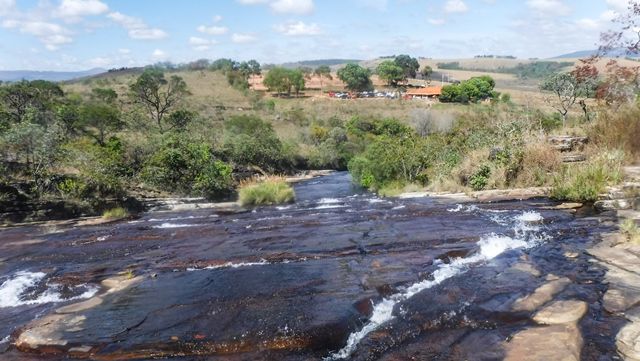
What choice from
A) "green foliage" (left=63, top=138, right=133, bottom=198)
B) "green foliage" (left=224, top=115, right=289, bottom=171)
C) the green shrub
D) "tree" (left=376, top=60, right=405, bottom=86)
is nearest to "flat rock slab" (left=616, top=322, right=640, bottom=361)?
the green shrub

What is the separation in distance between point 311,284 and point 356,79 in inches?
4551

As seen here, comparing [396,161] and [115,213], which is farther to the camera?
[396,161]

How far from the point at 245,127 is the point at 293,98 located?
185 ft

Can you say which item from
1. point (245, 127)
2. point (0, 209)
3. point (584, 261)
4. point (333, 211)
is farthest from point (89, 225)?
point (245, 127)

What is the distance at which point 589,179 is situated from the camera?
17.2 meters

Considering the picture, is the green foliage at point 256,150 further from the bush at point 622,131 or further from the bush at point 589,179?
the bush at point 589,179

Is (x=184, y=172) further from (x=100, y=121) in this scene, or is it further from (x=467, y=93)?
(x=467, y=93)

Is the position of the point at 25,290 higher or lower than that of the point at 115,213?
higher

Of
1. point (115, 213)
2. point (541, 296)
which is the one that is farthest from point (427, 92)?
point (541, 296)

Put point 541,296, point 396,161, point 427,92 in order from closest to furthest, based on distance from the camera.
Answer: point 541,296, point 396,161, point 427,92

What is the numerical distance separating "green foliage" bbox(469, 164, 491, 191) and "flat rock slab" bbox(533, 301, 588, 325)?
14359mm

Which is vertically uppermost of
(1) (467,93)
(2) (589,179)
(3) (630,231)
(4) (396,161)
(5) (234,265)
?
(1) (467,93)

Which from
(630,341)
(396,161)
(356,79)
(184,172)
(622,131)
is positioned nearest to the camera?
(630,341)

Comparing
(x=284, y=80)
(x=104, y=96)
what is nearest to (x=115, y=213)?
(x=104, y=96)
